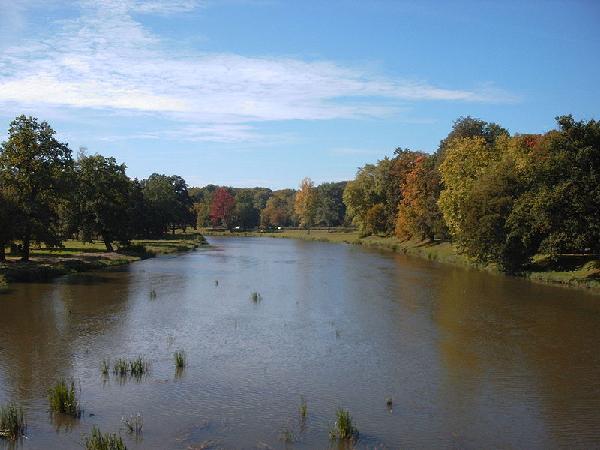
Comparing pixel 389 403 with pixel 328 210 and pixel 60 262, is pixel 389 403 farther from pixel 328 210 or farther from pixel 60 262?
pixel 328 210

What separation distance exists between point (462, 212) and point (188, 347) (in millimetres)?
34560

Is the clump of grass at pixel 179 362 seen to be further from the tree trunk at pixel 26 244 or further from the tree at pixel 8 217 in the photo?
the tree trunk at pixel 26 244

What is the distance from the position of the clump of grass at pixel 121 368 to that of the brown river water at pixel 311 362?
49 cm

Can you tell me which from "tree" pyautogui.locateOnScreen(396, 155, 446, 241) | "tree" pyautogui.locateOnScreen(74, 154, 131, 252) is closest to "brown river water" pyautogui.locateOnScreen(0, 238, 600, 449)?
"tree" pyautogui.locateOnScreen(74, 154, 131, 252)

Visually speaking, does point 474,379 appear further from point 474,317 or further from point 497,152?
point 497,152

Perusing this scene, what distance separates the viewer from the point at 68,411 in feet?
45.9

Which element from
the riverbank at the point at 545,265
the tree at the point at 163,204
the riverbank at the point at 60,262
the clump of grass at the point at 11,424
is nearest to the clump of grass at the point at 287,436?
the clump of grass at the point at 11,424

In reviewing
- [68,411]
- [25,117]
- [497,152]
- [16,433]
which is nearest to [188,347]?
[68,411]

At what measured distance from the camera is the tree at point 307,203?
5113 inches

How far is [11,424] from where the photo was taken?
1274 cm

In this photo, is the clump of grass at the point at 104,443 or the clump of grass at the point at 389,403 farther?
the clump of grass at the point at 389,403

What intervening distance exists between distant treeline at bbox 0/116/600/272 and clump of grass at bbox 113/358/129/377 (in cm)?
2428

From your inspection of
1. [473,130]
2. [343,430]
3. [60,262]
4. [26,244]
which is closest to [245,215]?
[473,130]

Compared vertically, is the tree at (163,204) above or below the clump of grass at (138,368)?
above
